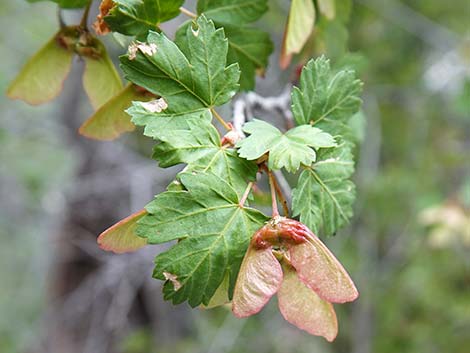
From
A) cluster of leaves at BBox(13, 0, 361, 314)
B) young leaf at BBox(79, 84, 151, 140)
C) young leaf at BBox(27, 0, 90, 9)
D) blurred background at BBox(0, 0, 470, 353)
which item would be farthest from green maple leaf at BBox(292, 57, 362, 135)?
blurred background at BBox(0, 0, 470, 353)

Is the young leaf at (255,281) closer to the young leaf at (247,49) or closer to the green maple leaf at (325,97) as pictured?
the green maple leaf at (325,97)

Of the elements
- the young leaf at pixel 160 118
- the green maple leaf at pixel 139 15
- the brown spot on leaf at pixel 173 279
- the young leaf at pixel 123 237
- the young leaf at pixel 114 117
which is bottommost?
the brown spot on leaf at pixel 173 279

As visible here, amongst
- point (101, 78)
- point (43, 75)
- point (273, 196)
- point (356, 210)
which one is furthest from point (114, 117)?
point (356, 210)

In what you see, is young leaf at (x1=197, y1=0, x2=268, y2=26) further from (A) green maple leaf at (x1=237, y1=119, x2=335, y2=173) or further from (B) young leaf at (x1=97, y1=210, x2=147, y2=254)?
(B) young leaf at (x1=97, y1=210, x2=147, y2=254)

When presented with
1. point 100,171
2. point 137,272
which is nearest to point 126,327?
point 137,272

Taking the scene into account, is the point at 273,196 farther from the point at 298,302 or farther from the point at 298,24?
the point at 298,24

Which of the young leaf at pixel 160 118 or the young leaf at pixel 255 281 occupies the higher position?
the young leaf at pixel 160 118

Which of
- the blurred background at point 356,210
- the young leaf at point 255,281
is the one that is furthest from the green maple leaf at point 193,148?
the blurred background at point 356,210
